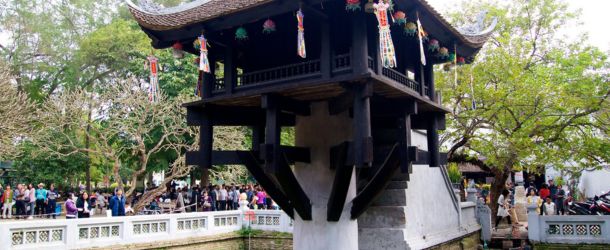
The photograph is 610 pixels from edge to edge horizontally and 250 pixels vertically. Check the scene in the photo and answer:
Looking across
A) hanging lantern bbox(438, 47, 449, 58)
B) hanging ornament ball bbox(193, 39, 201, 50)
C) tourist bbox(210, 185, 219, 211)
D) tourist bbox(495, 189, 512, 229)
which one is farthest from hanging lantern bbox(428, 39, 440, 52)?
tourist bbox(210, 185, 219, 211)

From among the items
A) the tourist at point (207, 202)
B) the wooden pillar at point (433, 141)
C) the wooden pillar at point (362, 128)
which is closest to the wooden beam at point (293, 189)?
the wooden pillar at point (362, 128)

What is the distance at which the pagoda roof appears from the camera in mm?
7980

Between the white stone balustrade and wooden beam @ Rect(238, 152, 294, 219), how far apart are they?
4678mm

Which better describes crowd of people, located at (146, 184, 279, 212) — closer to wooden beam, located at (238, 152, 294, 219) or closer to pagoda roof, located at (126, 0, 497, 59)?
wooden beam, located at (238, 152, 294, 219)

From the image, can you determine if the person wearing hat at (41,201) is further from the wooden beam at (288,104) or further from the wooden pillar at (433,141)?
the wooden pillar at (433,141)

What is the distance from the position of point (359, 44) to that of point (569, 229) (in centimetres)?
868

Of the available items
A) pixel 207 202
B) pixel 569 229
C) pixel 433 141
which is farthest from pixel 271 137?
pixel 207 202

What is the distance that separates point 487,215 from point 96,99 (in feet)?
52.3

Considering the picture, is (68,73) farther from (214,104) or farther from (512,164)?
(512,164)

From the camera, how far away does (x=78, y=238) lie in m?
11.1

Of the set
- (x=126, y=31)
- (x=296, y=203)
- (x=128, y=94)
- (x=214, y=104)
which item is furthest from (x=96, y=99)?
(x=296, y=203)

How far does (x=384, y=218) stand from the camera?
1109 centimetres

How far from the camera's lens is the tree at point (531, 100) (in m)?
13.4

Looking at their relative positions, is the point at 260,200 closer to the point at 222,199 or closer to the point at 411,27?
the point at 222,199
